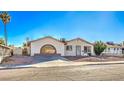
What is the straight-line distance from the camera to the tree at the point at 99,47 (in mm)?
8371

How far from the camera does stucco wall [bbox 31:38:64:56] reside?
843cm

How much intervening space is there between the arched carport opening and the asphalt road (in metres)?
0.39

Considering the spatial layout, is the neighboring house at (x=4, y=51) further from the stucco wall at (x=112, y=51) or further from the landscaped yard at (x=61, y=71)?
the stucco wall at (x=112, y=51)

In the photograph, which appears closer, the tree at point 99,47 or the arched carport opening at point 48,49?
the tree at point 99,47

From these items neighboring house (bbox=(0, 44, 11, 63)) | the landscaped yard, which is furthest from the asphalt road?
neighboring house (bbox=(0, 44, 11, 63))

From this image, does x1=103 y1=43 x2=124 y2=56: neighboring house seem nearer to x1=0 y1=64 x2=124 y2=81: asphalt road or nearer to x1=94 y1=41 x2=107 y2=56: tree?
x1=94 y1=41 x2=107 y2=56: tree

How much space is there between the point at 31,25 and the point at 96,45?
4.90 feet

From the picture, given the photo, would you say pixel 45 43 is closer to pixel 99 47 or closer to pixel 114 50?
pixel 99 47

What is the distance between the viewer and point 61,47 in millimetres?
8539

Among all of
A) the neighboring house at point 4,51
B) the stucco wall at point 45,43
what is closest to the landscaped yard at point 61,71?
the neighboring house at point 4,51

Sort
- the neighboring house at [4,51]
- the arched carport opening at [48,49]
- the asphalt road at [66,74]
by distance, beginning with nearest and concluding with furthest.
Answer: the asphalt road at [66,74] < the neighboring house at [4,51] < the arched carport opening at [48,49]

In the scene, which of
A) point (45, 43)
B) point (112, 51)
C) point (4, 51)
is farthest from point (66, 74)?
point (4, 51)

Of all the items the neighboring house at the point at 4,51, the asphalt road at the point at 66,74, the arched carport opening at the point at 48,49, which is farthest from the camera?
the arched carport opening at the point at 48,49
